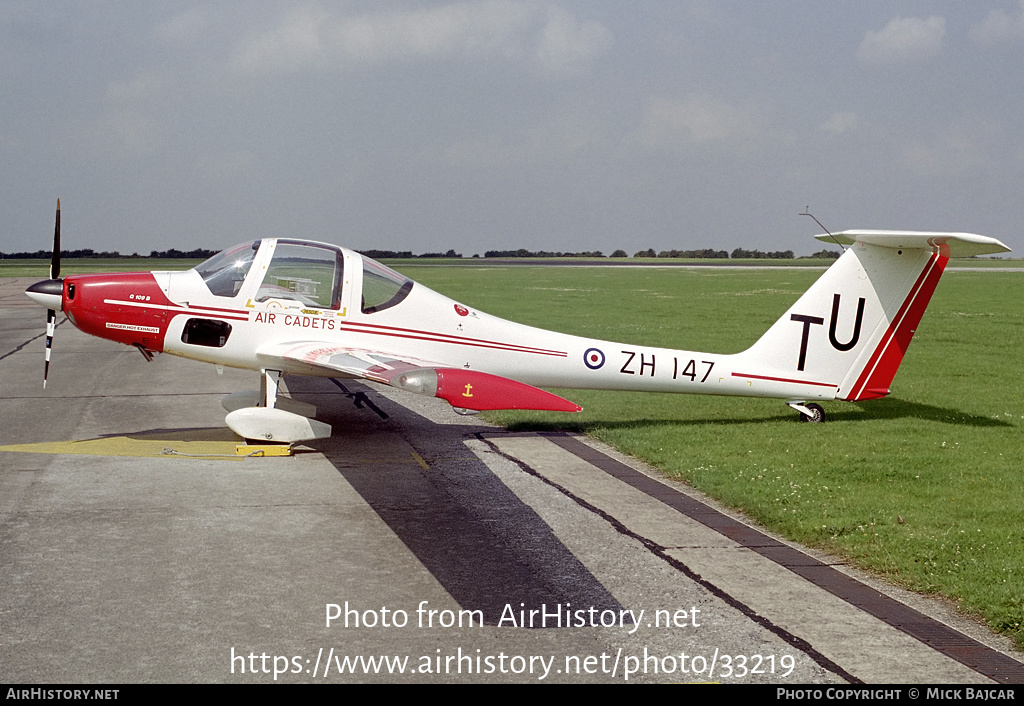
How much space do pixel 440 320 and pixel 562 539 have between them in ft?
16.5

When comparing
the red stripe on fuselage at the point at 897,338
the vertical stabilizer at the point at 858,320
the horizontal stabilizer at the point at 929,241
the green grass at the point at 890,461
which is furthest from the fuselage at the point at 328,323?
the horizontal stabilizer at the point at 929,241

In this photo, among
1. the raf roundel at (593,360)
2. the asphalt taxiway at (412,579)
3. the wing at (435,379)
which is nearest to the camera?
the asphalt taxiway at (412,579)

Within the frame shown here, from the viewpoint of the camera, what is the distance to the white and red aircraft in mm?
11711

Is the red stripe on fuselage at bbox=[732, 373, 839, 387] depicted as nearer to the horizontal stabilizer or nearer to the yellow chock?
the horizontal stabilizer

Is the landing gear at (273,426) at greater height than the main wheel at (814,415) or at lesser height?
lesser

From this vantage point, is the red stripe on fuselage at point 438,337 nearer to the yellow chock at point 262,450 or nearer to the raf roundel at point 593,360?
the raf roundel at point 593,360

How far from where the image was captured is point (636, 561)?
7500mm

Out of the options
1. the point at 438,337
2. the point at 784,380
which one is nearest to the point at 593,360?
the point at 438,337

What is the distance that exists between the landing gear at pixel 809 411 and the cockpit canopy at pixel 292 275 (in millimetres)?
6051

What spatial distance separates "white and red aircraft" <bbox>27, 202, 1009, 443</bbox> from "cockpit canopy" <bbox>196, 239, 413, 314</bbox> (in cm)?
2

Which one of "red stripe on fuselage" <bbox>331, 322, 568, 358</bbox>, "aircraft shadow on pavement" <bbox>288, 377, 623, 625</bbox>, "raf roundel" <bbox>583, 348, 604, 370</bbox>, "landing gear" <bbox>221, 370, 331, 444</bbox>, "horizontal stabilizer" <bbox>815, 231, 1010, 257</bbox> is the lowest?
"aircraft shadow on pavement" <bbox>288, 377, 623, 625</bbox>

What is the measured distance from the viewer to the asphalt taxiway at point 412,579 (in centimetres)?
553

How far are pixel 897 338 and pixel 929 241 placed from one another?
64.1 inches

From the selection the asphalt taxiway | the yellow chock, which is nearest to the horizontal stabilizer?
the asphalt taxiway
